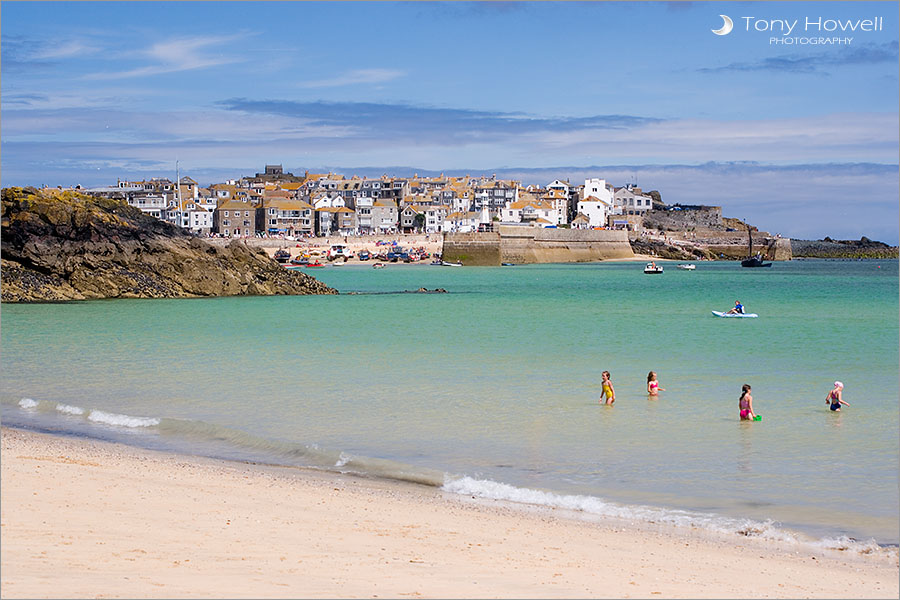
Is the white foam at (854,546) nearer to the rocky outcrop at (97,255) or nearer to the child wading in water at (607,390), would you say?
the child wading in water at (607,390)

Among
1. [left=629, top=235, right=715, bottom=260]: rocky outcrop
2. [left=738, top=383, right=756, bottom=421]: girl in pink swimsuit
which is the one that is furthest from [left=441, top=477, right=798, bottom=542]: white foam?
[left=629, top=235, right=715, bottom=260]: rocky outcrop

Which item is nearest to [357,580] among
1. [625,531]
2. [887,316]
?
[625,531]

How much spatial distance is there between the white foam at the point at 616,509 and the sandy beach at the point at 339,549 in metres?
0.24

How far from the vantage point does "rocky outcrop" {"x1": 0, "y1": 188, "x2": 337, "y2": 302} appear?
37.6 metres

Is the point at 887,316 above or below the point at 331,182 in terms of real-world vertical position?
below

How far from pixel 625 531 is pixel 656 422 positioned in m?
5.61

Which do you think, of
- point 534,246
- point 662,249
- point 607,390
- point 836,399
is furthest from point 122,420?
point 662,249

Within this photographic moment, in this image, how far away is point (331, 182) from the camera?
150m

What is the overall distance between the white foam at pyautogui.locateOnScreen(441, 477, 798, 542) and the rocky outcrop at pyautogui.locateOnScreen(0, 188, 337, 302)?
101ft

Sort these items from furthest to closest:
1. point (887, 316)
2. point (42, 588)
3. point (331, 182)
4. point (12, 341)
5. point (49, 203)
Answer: point (331, 182) → point (49, 203) → point (887, 316) → point (12, 341) → point (42, 588)

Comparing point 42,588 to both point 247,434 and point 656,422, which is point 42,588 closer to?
point 247,434

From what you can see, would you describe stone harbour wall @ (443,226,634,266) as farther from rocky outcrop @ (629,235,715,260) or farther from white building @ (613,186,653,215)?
white building @ (613,186,653,215)

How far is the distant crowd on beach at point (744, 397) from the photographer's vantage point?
43.6 ft

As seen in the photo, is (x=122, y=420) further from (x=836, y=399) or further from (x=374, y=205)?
(x=374, y=205)
